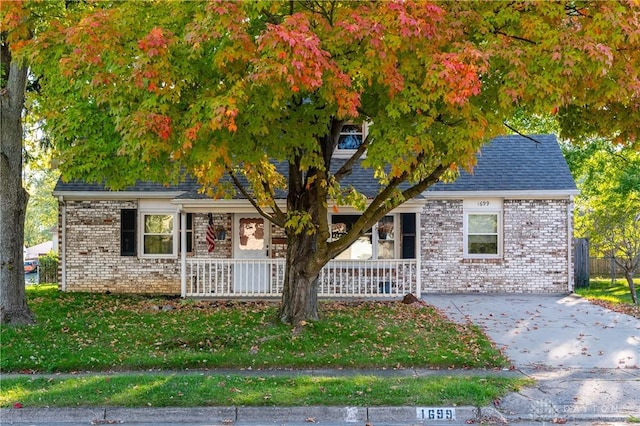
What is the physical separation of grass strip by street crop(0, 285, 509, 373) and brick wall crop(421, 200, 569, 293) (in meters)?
3.66

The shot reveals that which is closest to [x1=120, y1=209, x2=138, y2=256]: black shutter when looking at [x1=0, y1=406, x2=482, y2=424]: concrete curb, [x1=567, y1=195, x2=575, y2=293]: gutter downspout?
[x1=0, y1=406, x2=482, y2=424]: concrete curb

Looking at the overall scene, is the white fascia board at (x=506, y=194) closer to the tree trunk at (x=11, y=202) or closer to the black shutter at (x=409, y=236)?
the black shutter at (x=409, y=236)

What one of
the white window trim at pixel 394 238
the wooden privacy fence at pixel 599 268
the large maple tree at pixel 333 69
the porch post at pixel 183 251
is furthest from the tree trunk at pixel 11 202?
the wooden privacy fence at pixel 599 268

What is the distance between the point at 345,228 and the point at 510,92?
9.23 meters

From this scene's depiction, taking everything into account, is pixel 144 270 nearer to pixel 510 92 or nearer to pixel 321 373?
pixel 321 373

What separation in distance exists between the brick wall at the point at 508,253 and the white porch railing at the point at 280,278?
1050 mm

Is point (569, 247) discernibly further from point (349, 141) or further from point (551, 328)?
point (349, 141)

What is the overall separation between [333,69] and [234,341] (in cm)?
478

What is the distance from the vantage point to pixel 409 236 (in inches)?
600

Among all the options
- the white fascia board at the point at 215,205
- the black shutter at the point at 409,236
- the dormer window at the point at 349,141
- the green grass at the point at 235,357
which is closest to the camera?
the green grass at the point at 235,357

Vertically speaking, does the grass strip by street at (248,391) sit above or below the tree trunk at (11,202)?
below

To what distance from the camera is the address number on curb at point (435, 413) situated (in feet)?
20.0

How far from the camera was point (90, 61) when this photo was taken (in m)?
6.91

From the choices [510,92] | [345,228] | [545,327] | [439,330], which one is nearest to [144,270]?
[345,228]
